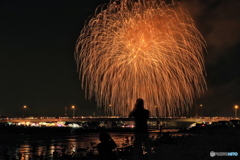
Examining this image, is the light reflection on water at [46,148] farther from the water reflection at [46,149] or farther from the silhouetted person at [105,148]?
the silhouetted person at [105,148]

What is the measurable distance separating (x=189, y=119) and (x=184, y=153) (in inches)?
5460

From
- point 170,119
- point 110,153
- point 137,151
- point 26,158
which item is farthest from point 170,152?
point 170,119

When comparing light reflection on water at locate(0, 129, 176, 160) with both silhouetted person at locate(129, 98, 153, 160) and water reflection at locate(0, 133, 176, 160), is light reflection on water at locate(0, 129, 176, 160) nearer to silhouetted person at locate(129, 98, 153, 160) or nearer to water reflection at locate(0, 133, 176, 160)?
water reflection at locate(0, 133, 176, 160)

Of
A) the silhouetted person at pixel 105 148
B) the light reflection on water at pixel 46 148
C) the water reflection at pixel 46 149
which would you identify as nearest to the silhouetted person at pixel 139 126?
→ the silhouetted person at pixel 105 148

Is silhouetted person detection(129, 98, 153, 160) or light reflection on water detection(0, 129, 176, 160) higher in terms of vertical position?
silhouetted person detection(129, 98, 153, 160)

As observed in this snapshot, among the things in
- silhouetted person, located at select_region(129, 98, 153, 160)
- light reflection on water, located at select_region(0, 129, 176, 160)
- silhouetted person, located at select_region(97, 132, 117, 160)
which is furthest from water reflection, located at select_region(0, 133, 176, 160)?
silhouetted person, located at select_region(97, 132, 117, 160)

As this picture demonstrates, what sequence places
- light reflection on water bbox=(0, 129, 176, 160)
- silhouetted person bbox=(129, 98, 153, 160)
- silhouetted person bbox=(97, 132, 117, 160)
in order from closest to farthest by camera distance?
silhouetted person bbox=(97, 132, 117, 160) → silhouetted person bbox=(129, 98, 153, 160) → light reflection on water bbox=(0, 129, 176, 160)

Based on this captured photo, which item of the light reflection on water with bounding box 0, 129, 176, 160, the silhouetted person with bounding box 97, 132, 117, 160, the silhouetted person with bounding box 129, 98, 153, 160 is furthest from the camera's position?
the light reflection on water with bounding box 0, 129, 176, 160

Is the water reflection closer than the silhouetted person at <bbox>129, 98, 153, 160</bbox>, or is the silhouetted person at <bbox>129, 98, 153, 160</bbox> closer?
the silhouetted person at <bbox>129, 98, 153, 160</bbox>

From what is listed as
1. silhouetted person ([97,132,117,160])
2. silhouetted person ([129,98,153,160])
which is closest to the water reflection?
silhouetted person ([129,98,153,160])

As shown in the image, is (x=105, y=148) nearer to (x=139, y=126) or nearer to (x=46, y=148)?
(x=139, y=126)

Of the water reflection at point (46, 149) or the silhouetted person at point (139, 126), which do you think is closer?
the silhouetted person at point (139, 126)

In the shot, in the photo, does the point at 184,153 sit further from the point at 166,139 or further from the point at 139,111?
the point at 166,139

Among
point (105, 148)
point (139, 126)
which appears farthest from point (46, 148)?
point (105, 148)
